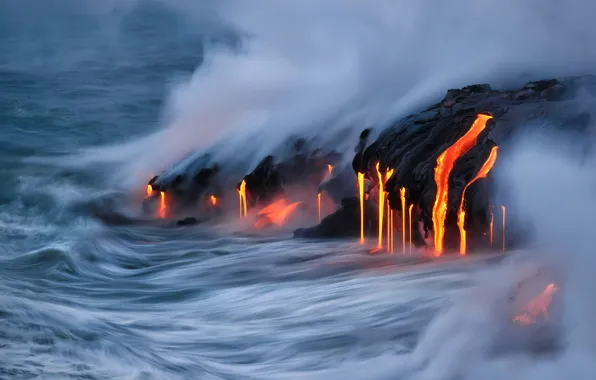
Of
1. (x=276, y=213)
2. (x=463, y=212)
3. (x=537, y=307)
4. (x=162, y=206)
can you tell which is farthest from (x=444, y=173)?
(x=162, y=206)

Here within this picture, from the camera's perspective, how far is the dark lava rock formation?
8.58 meters

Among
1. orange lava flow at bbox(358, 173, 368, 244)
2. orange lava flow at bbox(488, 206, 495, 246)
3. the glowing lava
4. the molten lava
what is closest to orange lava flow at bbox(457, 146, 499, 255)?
orange lava flow at bbox(488, 206, 495, 246)

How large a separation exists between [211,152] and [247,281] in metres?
4.03

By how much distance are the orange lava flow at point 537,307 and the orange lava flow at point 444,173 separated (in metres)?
2.16

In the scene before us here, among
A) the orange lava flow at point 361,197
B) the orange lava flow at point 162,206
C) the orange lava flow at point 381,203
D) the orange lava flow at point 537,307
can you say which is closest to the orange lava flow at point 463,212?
the orange lava flow at point 381,203

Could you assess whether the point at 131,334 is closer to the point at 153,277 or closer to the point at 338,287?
the point at 338,287

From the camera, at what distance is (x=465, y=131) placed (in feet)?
29.6

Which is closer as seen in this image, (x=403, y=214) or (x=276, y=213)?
(x=403, y=214)

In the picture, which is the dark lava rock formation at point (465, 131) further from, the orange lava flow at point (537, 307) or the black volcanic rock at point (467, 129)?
the orange lava flow at point (537, 307)

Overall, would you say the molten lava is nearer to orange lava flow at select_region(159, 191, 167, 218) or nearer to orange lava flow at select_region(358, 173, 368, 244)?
orange lava flow at select_region(358, 173, 368, 244)

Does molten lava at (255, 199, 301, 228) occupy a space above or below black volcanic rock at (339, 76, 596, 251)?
below

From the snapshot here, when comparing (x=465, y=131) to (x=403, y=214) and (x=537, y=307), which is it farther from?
(x=537, y=307)

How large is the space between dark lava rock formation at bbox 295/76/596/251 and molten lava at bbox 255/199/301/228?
1.01 m

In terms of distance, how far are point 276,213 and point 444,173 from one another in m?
2.63
